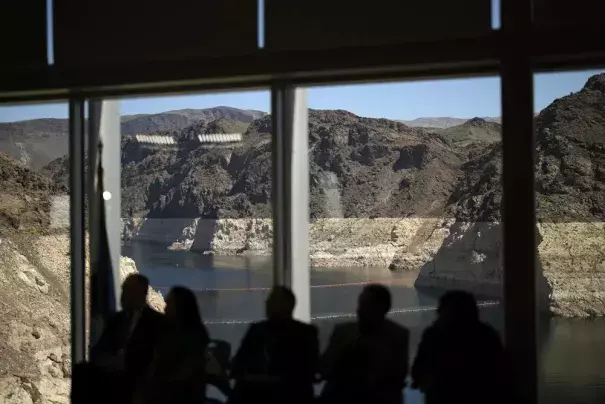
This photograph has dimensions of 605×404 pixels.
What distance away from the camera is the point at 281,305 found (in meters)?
2.57

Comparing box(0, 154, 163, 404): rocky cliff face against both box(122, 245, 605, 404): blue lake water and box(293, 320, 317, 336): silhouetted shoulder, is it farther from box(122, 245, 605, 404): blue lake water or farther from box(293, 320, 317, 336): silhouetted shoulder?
box(293, 320, 317, 336): silhouetted shoulder

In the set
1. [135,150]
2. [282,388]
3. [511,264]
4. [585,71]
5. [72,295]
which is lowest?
[282,388]

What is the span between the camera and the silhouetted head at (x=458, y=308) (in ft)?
7.82

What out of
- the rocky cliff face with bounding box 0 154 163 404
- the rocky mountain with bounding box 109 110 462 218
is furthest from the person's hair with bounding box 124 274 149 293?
the rocky mountain with bounding box 109 110 462 218

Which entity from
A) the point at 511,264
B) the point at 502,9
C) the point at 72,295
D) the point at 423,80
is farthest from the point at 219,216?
the point at 502,9

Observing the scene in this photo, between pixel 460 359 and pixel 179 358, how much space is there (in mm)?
1188

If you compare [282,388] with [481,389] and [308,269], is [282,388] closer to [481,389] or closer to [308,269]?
[308,269]

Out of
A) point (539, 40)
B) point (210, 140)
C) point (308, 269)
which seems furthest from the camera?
point (210, 140)

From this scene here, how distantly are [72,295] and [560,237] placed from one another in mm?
2178

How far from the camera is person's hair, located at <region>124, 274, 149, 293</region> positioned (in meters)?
2.77

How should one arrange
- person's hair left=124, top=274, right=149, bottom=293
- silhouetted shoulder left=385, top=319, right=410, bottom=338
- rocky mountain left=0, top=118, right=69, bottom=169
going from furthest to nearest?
1. rocky mountain left=0, top=118, right=69, bottom=169
2. person's hair left=124, top=274, right=149, bottom=293
3. silhouetted shoulder left=385, top=319, right=410, bottom=338

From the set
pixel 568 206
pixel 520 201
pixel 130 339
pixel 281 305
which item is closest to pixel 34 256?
pixel 130 339

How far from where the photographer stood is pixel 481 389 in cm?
230

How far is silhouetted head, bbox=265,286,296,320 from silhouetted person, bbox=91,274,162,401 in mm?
530
